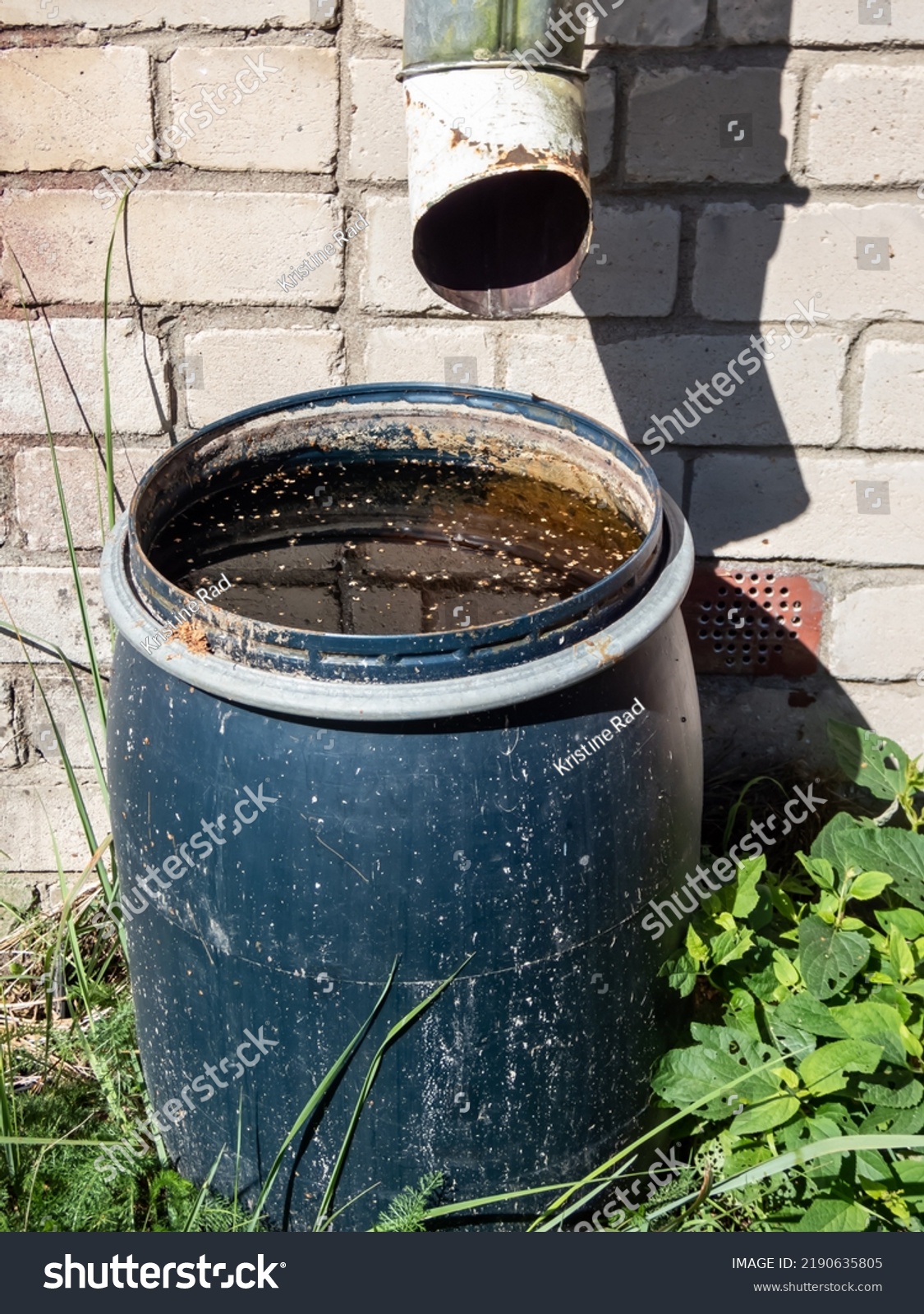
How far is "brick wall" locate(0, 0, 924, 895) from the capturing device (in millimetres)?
1853

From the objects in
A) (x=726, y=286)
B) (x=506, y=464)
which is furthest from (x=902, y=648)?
(x=506, y=464)

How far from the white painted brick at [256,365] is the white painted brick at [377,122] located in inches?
10.4

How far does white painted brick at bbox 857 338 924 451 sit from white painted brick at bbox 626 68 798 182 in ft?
1.08

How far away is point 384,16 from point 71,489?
902mm

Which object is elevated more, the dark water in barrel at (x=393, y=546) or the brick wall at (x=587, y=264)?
the brick wall at (x=587, y=264)

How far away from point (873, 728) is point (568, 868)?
1058mm

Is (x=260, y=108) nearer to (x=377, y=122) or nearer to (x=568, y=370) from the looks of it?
(x=377, y=122)

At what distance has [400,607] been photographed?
1635 millimetres

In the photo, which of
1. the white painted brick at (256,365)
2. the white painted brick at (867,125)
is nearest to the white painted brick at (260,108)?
the white painted brick at (256,365)

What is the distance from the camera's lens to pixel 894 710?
2238 mm

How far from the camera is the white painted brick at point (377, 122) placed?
1.86 metres

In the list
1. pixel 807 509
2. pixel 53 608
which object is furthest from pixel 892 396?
pixel 53 608
